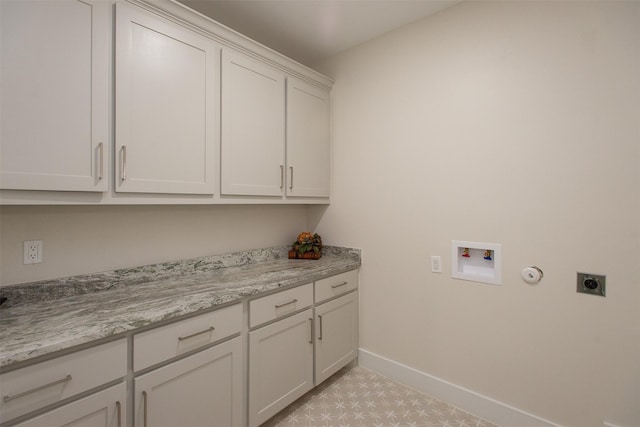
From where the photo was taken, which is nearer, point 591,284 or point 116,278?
point 591,284

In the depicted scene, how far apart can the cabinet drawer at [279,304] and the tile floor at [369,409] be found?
2.17 ft

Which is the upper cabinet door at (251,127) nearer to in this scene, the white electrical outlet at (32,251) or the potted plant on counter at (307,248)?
the potted plant on counter at (307,248)

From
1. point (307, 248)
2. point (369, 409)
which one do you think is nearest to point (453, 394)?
point (369, 409)

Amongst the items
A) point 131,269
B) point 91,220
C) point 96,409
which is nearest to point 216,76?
point 91,220

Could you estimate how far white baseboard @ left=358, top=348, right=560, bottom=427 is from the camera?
1719 millimetres

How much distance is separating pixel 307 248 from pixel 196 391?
1.28 metres

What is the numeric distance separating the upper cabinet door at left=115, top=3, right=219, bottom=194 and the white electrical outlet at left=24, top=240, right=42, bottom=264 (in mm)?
488

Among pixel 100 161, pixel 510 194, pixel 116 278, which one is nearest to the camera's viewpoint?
pixel 100 161

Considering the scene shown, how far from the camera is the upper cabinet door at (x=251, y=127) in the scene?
5.98ft

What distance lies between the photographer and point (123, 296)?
1.46 metres

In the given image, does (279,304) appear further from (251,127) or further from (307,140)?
(307,140)

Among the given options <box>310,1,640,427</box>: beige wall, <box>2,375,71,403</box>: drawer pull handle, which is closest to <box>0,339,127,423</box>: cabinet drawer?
<box>2,375,71,403</box>: drawer pull handle

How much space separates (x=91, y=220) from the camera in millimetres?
1583

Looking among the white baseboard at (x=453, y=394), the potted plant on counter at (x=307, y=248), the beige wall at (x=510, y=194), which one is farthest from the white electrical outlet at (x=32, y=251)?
the white baseboard at (x=453, y=394)
